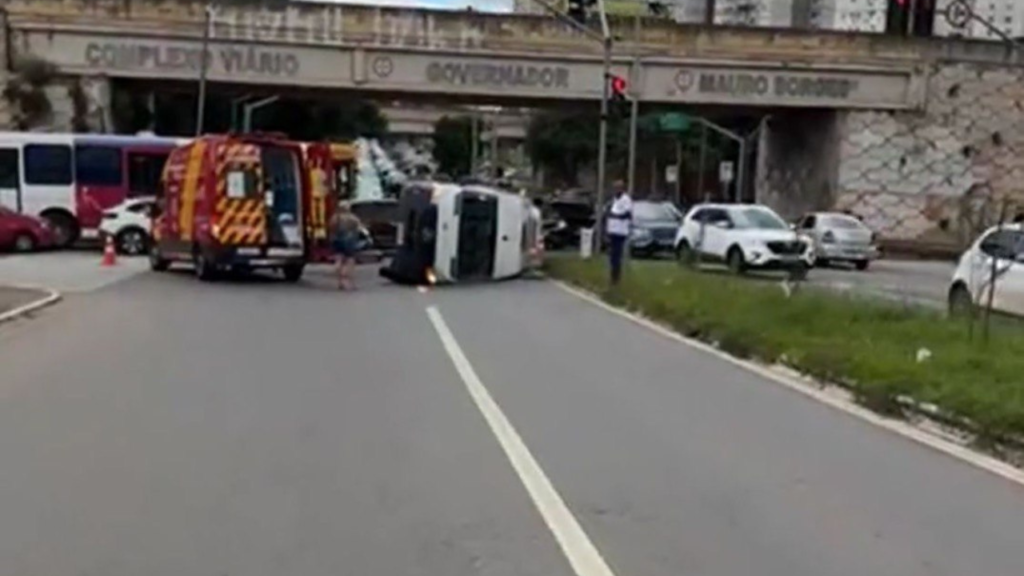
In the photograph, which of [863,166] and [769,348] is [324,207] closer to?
[769,348]

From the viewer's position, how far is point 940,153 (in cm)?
4950

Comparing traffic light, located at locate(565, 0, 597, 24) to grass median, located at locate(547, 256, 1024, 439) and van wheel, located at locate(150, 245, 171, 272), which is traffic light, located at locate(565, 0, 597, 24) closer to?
grass median, located at locate(547, 256, 1024, 439)

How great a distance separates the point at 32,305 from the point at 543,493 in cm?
1447

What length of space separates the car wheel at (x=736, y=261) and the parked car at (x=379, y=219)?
10.7m

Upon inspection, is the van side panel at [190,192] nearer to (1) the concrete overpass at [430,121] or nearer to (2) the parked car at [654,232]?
(2) the parked car at [654,232]

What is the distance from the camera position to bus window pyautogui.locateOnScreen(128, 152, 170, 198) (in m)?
41.0

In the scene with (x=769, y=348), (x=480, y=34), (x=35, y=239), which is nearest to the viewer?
(x=769, y=348)

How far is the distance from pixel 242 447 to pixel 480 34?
122ft

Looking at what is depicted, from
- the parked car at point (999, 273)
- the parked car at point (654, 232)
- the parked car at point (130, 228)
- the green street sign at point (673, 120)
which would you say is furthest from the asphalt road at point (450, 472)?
the green street sign at point (673, 120)

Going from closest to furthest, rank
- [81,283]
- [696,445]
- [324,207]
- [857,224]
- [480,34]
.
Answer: [696,445], [81,283], [324,207], [857,224], [480,34]

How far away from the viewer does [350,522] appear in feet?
25.1

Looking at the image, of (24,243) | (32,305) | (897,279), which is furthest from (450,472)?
(24,243)

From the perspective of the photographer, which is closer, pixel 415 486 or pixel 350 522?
pixel 350 522

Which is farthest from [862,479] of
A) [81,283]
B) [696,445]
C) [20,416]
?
[81,283]
